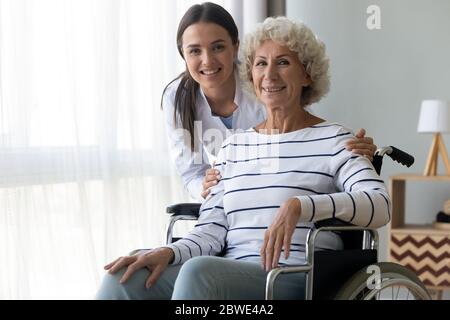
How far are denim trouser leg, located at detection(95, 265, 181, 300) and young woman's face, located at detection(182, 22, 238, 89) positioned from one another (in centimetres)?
85

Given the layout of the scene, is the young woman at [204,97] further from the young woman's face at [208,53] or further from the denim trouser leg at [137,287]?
the denim trouser leg at [137,287]

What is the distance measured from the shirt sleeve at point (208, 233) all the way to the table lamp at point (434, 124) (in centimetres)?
169

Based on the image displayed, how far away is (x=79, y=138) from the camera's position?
9.02ft

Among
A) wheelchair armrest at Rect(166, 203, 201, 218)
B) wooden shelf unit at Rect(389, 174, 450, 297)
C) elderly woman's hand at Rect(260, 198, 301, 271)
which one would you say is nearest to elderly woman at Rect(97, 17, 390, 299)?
elderly woman's hand at Rect(260, 198, 301, 271)

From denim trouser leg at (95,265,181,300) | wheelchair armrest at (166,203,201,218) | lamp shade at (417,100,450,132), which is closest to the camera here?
denim trouser leg at (95,265,181,300)

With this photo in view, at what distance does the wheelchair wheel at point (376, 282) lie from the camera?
1.66 m

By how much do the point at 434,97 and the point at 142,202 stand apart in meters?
1.59

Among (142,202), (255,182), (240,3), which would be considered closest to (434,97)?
(240,3)

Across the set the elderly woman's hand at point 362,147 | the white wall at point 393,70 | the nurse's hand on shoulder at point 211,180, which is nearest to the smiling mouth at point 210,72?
the nurse's hand on shoulder at point 211,180

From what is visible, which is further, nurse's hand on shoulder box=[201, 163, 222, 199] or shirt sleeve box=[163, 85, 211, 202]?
shirt sleeve box=[163, 85, 211, 202]

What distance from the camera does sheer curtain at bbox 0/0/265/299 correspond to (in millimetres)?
2518

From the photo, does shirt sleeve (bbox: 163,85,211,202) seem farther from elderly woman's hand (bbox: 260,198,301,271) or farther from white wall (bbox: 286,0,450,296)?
white wall (bbox: 286,0,450,296)

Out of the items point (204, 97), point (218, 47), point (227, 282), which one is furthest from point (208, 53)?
point (227, 282)
